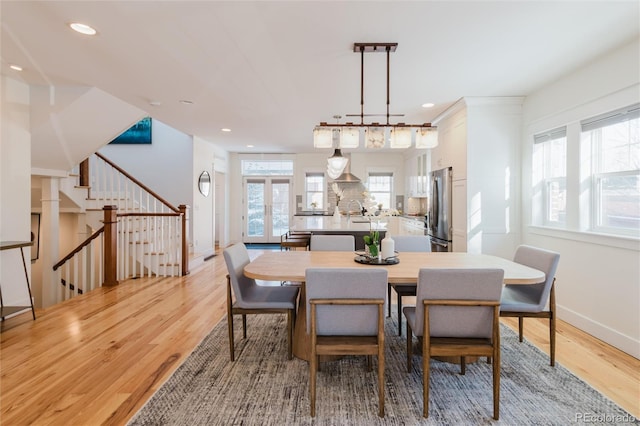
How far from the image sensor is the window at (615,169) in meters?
2.80

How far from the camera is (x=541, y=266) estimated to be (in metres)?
2.51

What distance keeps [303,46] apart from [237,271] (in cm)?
195

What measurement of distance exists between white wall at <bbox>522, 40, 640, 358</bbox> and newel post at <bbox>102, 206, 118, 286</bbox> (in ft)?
18.8

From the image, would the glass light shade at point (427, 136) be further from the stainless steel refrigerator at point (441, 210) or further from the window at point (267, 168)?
the window at point (267, 168)

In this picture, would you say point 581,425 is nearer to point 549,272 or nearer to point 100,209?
point 549,272

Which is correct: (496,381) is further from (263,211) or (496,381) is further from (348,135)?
(263,211)

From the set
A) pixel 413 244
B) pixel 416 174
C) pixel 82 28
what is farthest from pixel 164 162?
pixel 413 244

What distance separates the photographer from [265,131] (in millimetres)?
6340

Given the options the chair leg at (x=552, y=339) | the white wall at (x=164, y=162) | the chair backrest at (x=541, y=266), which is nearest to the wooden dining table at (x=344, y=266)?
A: the chair backrest at (x=541, y=266)

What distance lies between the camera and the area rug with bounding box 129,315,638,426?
191cm

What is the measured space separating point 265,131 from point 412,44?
4.02 meters

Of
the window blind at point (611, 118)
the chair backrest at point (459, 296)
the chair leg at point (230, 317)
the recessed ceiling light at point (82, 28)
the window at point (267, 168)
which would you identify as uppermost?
the recessed ceiling light at point (82, 28)

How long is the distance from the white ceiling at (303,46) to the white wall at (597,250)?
0.59 feet

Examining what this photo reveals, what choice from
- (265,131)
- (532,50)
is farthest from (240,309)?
(265,131)
